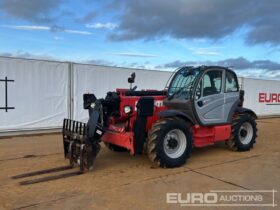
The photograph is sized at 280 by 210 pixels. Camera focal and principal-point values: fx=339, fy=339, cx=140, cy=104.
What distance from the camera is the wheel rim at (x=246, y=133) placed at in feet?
29.6

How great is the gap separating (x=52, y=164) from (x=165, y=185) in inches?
106

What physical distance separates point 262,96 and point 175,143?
15.2 m

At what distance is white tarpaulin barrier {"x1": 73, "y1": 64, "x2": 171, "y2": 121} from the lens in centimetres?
1262

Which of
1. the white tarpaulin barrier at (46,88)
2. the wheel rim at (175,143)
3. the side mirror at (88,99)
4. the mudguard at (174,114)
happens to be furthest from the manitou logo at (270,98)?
the side mirror at (88,99)

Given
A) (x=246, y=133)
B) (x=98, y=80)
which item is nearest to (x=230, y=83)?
(x=246, y=133)

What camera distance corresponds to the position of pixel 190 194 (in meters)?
5.45

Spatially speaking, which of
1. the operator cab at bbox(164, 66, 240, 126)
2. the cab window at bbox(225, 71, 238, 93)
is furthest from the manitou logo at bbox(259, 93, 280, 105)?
the operator cab at bbox(164, 66, 240, 126)

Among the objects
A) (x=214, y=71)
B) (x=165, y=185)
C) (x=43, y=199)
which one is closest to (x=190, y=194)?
(x=165, y=185)

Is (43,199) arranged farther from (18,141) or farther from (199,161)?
(18,141)

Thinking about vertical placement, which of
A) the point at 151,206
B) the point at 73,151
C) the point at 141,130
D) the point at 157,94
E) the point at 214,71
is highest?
the point at 214,71

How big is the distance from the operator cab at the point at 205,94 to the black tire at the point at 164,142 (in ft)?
2.10

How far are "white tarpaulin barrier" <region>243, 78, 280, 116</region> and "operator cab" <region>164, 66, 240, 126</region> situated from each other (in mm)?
11598

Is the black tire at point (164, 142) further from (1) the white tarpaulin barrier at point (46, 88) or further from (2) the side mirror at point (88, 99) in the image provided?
(1) the white tarpaulin barrier at point (46, 88)

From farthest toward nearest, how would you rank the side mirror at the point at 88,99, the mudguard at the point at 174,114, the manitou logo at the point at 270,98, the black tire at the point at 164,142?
the manitou logo at the point at 270,98, the side mirror at the point at 88,99, the mudguard at the point at 174,114, the black tire at the point at 164,142
